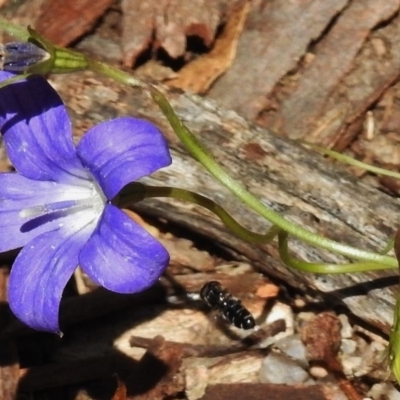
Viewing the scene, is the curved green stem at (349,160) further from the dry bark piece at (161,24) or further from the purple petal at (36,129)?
the purple petal at (36,129)

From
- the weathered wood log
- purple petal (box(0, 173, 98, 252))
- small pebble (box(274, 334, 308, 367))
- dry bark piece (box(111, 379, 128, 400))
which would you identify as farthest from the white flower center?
small pebble (box(274, 334, 308, 367))

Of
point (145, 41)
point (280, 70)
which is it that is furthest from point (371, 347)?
point (145, 41)

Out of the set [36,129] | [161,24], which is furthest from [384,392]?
[161,24]

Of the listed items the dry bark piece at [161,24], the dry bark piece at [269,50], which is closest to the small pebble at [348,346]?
the dry bark piece at [269,50]

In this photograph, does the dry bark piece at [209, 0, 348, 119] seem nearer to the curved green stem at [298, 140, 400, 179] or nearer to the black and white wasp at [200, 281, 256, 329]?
the curved green stem at [298, 140, 400, 179]

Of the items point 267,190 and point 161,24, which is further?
point 161,24

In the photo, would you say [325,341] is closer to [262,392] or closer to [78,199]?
[262,392]
